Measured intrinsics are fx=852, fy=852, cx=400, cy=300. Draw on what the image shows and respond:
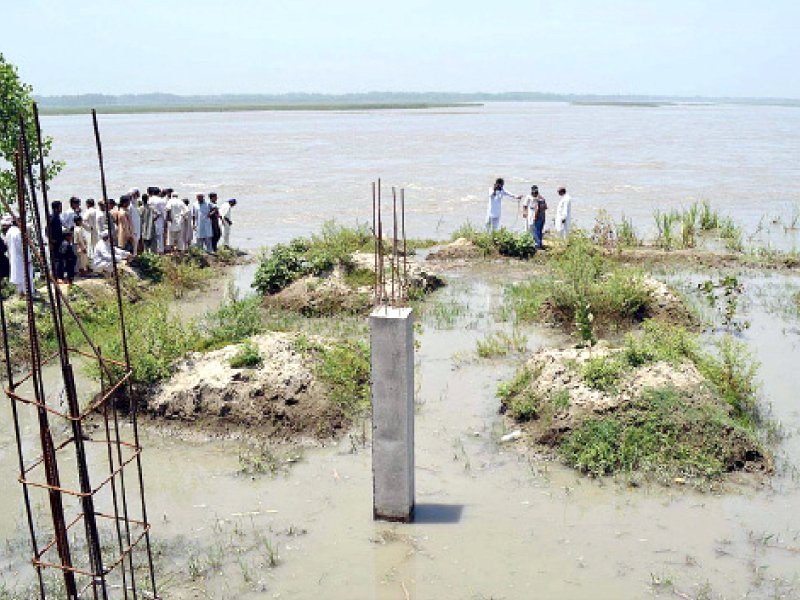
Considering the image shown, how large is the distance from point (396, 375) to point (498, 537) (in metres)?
1.51

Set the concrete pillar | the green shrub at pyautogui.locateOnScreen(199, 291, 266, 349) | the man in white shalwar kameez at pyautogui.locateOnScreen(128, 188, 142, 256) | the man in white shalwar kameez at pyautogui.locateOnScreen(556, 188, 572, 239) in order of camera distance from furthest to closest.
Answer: the man in white shalwar kameez at pyautogui.locateOnScreen(556, 188, 572, 239), the man in white shalwar kameez at pyautogui.locateOnScreen(128, 188, 142, 256), the green shrub at pyautogui.locateOnScreen(199, 291, 266, 349), the concrete pillar

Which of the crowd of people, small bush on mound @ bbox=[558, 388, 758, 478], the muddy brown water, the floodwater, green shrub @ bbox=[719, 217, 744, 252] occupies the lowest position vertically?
the floodwater

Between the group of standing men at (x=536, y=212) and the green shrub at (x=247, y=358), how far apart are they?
8.13 meters

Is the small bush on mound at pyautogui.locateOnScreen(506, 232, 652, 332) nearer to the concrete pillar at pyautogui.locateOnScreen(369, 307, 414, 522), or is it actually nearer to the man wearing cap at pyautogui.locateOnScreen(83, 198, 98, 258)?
the concrete pillar at pyautogui.locateOnScreen(369, 307, 414, 522)

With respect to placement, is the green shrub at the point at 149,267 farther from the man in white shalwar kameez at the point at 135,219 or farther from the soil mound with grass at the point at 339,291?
the soil mound with grass at the point at 339,291

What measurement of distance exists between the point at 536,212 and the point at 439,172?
60.5 ft

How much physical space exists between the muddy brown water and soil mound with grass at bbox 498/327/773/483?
258mm

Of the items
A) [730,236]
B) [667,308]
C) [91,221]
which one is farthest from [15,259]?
[730,236]

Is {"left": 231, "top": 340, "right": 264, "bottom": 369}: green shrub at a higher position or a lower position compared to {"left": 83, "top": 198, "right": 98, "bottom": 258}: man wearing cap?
lower

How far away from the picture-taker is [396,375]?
6.21 m

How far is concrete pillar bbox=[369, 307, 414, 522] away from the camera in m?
6.16

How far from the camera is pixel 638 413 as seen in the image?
7570 mm

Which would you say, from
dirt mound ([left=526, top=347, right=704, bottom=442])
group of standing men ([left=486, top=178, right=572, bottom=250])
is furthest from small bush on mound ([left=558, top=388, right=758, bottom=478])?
group of standing men ([left=486, top=178, right=572, bottom=250])

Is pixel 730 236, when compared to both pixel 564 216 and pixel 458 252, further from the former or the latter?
pixel 458 252
